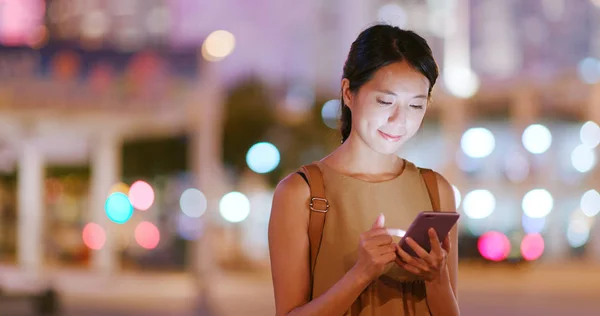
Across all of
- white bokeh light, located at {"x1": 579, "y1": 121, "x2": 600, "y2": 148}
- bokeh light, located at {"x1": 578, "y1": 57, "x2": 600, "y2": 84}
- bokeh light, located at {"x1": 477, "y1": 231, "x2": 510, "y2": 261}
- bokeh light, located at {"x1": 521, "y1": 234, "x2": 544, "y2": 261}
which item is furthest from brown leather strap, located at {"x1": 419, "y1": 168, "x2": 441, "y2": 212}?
white bokeh light, located at {"x1": 579, "y1": 121, "x2": 600, "y2": 148}

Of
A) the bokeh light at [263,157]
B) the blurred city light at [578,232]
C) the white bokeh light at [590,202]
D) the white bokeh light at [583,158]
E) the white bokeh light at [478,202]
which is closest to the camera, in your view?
the blurred city light at [578,232]

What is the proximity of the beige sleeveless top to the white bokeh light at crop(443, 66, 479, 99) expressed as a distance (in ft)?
136

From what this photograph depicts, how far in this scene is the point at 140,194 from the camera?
49.2 m

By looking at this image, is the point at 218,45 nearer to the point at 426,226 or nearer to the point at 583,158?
the point at 426,226

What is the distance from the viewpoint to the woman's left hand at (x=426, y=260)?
2656mm

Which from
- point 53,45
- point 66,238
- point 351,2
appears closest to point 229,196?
point 66,238

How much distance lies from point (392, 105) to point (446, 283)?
0.51 metres

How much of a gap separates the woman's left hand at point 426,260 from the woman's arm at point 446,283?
0.04m

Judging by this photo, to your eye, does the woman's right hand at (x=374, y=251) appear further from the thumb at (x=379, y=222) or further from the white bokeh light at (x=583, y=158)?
the white bokeh light at (x=583, y=158)

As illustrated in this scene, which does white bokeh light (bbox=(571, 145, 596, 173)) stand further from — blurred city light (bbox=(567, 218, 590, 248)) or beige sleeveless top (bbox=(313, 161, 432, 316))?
beige sleeveless top (bbox=(313, 161, 432, 316))

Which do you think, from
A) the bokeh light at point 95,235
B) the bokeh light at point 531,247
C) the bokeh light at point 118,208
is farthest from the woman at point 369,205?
the bokeh light at point 531,247

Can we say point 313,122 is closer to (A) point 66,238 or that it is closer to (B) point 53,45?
(A) point 66,238

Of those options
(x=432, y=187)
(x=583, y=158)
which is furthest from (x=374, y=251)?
(x=583, y=158)

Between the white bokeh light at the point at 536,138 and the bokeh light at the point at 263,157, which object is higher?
the white bokeh light at the point at 536,138
